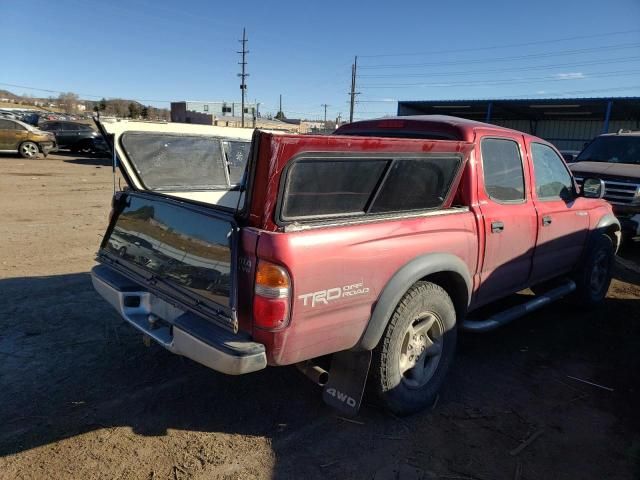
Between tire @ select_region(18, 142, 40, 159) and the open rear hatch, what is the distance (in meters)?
19.7

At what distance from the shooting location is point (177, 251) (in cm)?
298

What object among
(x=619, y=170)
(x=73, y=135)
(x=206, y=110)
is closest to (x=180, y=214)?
(x=619, y=170)

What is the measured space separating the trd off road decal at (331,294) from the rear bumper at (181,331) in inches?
13.4

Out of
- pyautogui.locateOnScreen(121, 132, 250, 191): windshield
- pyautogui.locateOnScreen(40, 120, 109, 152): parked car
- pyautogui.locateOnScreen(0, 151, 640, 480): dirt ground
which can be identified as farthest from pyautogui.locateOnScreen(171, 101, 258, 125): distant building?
pyautogui.locateOnScreen(0, 151, 640, 480): dirt ground

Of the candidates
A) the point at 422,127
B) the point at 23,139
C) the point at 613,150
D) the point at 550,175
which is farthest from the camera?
the point at 23,139

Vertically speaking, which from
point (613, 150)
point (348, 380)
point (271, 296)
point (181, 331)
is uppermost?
point (613, 150)

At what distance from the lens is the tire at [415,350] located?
10.0ft

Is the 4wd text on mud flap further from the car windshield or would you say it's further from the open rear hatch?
the car windshield

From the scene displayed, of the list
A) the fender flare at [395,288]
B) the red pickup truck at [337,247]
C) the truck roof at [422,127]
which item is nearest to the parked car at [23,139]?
the red pickup truck at [337,247]

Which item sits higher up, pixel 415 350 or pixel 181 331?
pixel 181 331

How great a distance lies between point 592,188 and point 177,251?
4.37 metres

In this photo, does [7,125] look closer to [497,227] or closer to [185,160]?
[185,160]

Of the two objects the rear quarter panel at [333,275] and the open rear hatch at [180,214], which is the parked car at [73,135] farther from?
the rear quarter panel at [333,275]

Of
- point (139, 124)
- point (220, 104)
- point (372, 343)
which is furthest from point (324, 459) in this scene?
point (220, 104)
